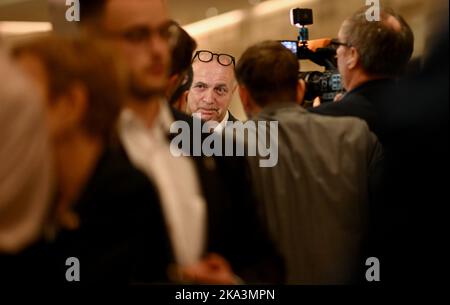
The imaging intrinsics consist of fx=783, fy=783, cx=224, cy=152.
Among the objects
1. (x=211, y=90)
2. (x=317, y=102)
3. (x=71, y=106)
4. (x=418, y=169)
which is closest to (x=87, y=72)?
(x=71, y=106)

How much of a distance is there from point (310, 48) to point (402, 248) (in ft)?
1.78

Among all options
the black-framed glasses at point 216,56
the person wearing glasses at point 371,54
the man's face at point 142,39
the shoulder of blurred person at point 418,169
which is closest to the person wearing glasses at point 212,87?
the black-framed glasses at point 216,56

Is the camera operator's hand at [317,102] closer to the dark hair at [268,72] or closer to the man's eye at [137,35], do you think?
the dark hair at [268,72]

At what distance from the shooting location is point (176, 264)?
178cm

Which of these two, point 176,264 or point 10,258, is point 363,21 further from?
point 10,258

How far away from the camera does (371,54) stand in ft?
6.41

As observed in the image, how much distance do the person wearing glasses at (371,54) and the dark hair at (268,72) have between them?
119 millimetres

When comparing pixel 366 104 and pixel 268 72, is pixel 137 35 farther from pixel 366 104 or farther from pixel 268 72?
pixel 366 104

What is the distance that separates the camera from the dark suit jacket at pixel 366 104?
1.93m

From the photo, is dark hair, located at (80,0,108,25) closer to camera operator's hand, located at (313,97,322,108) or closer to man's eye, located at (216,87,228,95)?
man's eye, located at (216,87,228,95)

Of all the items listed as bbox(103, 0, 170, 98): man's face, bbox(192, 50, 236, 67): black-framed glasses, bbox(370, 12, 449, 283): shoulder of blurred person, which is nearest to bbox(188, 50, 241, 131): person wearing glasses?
bbox(192, 50, 236, 67): black-framed glasses

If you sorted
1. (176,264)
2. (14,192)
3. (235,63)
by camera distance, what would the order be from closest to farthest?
(14,192)
(176,264)
(235,63)

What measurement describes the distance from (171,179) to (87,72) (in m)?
0.32
